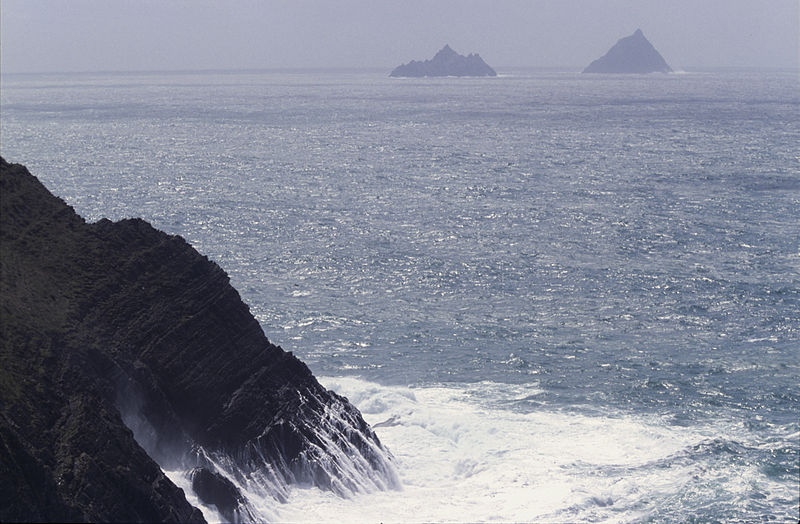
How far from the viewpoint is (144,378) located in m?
32.2

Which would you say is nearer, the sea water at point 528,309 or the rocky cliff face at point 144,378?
the rocky cliff face at point 144,378

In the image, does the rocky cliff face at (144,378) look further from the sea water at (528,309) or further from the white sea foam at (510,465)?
the sea water at (528,309)

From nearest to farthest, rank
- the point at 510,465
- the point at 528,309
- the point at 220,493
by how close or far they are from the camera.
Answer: the point at 220,493 → the point at 510,465 → the point at 528,309

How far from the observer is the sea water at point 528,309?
35.9 metres

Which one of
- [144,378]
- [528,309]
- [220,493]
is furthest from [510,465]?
[528,309]

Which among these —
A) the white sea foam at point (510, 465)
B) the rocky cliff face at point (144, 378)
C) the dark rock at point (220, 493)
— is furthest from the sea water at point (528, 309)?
the rocky cliff face at point (144, 378)

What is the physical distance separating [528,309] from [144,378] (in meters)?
29.8

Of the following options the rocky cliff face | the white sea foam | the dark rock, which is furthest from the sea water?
the rocky cliff face

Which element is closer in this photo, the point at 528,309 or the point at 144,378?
the point at 144,378

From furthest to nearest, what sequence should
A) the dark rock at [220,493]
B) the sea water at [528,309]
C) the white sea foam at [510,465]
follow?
the sea water at [528,309]
the white sea foam at [510,465]
the dark rock at [220,493]

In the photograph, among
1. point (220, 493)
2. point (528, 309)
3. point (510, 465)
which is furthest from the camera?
point (528, 309)

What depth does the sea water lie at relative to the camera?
118ft

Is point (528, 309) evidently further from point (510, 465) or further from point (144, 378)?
point (144, 378)

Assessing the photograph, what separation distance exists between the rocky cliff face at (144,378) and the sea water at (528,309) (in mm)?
2162
